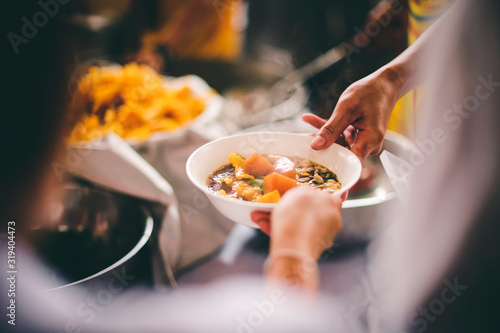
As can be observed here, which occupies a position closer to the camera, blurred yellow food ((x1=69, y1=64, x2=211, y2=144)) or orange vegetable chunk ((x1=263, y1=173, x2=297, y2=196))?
orange vegetable chunk ((x1=263, y1=173, x2=297, y2=196))

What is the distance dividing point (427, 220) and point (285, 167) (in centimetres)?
36

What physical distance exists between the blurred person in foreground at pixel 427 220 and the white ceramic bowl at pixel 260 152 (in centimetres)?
3

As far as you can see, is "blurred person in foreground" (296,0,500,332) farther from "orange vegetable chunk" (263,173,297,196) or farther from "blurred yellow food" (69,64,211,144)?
"blurred yellow food" (69,64,211,144)

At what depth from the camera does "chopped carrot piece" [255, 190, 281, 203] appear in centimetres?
60

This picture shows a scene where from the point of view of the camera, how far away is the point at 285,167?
670mm

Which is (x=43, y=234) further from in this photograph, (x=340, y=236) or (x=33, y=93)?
(x=340, y=236)

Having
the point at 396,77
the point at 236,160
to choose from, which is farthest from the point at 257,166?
the point at 396,77

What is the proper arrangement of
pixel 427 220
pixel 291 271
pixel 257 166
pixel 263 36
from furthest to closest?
pixel 263 36, pixel 427 220, pixel 257 166, pixel 291 271

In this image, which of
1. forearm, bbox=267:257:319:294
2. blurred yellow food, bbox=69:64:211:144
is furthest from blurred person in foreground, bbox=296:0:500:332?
blurred yellow food, bbox=69:64:211:144

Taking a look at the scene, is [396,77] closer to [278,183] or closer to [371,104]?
[371,104]

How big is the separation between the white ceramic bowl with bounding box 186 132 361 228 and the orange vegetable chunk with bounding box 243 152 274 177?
0.11 feet

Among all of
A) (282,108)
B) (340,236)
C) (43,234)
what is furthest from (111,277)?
(282,108)

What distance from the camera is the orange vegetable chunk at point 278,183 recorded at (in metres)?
0.63

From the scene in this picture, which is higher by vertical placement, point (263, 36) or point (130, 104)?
point (130, 104)
